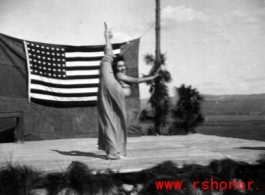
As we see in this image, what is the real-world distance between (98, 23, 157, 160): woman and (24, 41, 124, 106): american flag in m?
3.26

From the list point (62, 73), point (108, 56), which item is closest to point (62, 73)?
point (62, 73)

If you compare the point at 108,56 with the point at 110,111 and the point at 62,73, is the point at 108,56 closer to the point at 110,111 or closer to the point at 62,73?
the point at 110,111

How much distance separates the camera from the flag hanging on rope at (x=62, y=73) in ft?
25.2

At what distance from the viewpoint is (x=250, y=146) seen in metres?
5.72

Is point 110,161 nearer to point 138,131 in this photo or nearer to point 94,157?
point 94,157

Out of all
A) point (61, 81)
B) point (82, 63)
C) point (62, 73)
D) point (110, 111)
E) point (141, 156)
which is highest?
point (82, 63)

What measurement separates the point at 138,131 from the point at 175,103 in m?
0.97

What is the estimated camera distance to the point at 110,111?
4.62 m

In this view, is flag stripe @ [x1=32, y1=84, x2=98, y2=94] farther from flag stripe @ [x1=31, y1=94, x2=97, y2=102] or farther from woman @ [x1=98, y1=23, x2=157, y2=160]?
woman @ [x1=98, y1=23, x2=157, y2=160]

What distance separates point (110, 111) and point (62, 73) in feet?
11.1

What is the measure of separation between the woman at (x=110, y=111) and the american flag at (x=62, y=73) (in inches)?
128

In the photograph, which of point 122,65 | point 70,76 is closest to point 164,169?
point 122,65

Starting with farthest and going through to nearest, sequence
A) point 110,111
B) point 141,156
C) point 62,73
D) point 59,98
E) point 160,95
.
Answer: point 160,95
point 59,98
point 62,73
point 141,156
point 110,111

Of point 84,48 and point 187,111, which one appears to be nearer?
point 84,48
